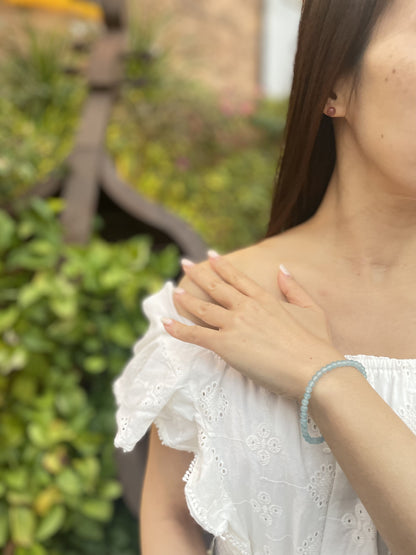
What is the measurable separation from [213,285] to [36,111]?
2.39m

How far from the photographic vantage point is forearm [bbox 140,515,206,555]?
Answer: 945mm

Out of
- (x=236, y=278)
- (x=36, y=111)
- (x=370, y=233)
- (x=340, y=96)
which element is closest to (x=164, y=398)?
(x=236, y=278)

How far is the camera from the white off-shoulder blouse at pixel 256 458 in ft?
2.93

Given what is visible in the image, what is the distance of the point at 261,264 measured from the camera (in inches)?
39.9

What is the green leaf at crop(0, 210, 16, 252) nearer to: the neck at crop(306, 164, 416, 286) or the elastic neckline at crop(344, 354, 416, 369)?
the neck at crop(306, 164, 416, 286)

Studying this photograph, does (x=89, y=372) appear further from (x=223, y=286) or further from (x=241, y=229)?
(x=241, y=229)

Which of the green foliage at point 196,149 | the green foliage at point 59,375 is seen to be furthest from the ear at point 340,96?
the green foliage at point 196,149

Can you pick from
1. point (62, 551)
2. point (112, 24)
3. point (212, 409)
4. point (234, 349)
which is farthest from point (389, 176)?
point (112, 24)

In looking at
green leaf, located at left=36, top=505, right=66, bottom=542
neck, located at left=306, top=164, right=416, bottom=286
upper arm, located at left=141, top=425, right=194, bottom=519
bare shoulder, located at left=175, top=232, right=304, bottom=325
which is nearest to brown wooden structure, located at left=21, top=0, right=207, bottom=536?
green leaf, located at left=36, top=505, right=66, bottom=542

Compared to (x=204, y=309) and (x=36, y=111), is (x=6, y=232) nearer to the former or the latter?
(x=36, y=111)

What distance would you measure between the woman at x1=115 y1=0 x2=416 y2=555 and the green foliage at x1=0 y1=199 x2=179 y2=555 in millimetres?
1095

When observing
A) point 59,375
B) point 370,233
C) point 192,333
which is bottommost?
point 59,375

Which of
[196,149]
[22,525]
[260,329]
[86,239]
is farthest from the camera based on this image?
[196,149]

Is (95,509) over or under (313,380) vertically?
under
